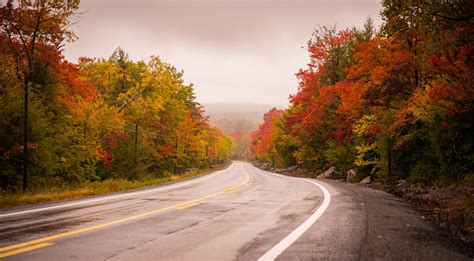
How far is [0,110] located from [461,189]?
2191 centimetres

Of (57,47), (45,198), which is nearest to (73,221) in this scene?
(45,198)

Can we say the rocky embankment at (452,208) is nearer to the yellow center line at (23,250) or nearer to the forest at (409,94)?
the forest at (409,94)

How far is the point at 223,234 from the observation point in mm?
5898

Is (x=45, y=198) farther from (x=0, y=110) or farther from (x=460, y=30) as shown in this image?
(x=460, y=30)

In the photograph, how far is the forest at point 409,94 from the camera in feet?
38.7

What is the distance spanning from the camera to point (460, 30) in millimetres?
11766

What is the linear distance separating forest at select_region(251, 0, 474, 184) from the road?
272 inches

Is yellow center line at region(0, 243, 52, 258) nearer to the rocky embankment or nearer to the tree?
the rocky embankment

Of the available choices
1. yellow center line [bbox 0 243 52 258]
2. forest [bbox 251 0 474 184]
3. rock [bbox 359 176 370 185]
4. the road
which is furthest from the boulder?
yellow center line [bbox 0 243 52 258]

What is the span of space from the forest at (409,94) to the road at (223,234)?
6.91 metres

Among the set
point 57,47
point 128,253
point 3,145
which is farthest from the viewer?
point 57,47

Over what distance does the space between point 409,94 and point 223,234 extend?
1807cm

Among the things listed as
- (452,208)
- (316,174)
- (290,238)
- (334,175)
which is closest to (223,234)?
(290,238)

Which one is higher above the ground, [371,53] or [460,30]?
[371,53]
